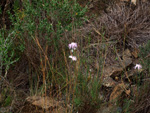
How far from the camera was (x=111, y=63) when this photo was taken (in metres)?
3.55

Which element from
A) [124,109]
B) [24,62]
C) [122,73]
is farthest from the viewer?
[24,62]

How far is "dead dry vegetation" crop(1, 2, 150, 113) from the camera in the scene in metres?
2.61

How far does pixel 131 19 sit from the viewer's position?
4.10 meters

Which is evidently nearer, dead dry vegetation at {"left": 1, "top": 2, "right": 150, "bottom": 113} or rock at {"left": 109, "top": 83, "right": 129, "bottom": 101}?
dead dry vegetation at {"left": 1, "top": 2, "right": 150, "bottom": 113}

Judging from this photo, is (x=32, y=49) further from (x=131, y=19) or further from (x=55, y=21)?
(x=131, y=19)

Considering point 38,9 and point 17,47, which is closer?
point 17,47

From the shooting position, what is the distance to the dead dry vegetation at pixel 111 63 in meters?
2.61

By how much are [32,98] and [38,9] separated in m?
1.46

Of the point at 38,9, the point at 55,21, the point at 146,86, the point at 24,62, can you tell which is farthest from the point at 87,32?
the point at 146,86

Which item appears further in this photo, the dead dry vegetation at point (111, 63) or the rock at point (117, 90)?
the rock at point (117, 90)

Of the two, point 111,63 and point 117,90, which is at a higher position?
point 111,63

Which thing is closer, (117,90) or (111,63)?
(117,90)

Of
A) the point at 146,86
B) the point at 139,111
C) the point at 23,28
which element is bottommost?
the point at 139,111

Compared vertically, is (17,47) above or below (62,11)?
below
